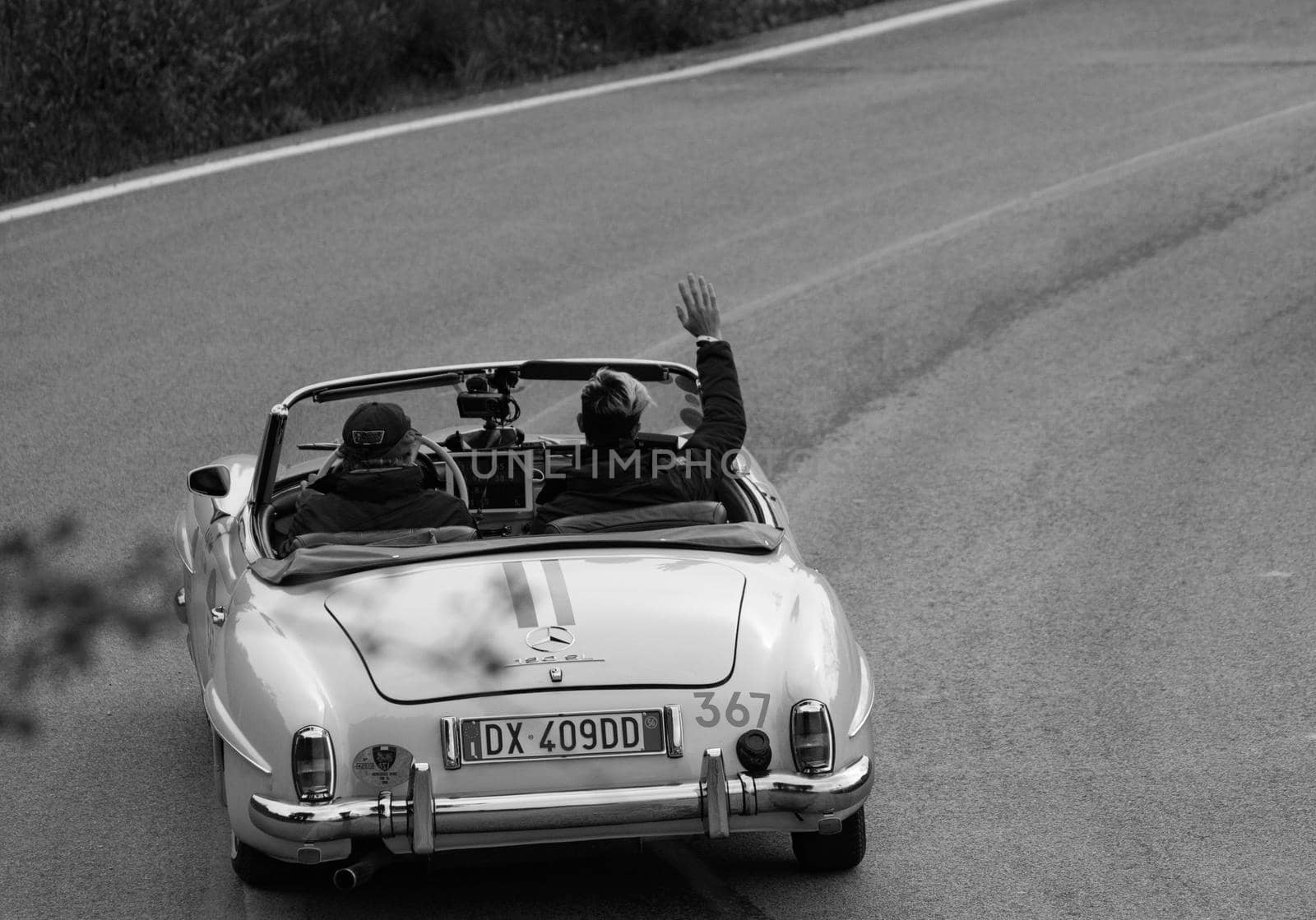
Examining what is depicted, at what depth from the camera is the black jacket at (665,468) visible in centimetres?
552

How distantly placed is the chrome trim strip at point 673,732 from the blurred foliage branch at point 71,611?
8.11ft

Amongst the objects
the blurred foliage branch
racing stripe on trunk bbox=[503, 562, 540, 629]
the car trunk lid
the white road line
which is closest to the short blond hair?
the car trunk lid

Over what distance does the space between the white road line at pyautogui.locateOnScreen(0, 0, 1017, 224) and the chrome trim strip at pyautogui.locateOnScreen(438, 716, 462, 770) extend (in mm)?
10672

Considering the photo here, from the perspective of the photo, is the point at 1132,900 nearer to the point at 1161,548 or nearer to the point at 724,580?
the point at 724,580

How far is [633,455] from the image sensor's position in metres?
5.66

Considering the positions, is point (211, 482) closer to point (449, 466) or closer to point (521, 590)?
point (449, 466)

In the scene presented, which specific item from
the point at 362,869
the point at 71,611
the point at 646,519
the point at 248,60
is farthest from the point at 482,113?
the point at 71,611

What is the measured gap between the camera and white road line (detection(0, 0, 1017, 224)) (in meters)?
14.1

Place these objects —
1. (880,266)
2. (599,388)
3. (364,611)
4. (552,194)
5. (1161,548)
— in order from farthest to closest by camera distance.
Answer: (552,194) < (880,266) < (1161,548) < (599,388) < (364,611)

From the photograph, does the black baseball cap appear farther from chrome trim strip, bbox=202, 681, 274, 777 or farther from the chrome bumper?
the chrome bumper

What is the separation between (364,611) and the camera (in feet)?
15.4

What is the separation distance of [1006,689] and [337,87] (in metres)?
12.5

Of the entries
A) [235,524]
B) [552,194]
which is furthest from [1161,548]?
[552,194]

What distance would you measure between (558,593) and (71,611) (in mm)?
2762
